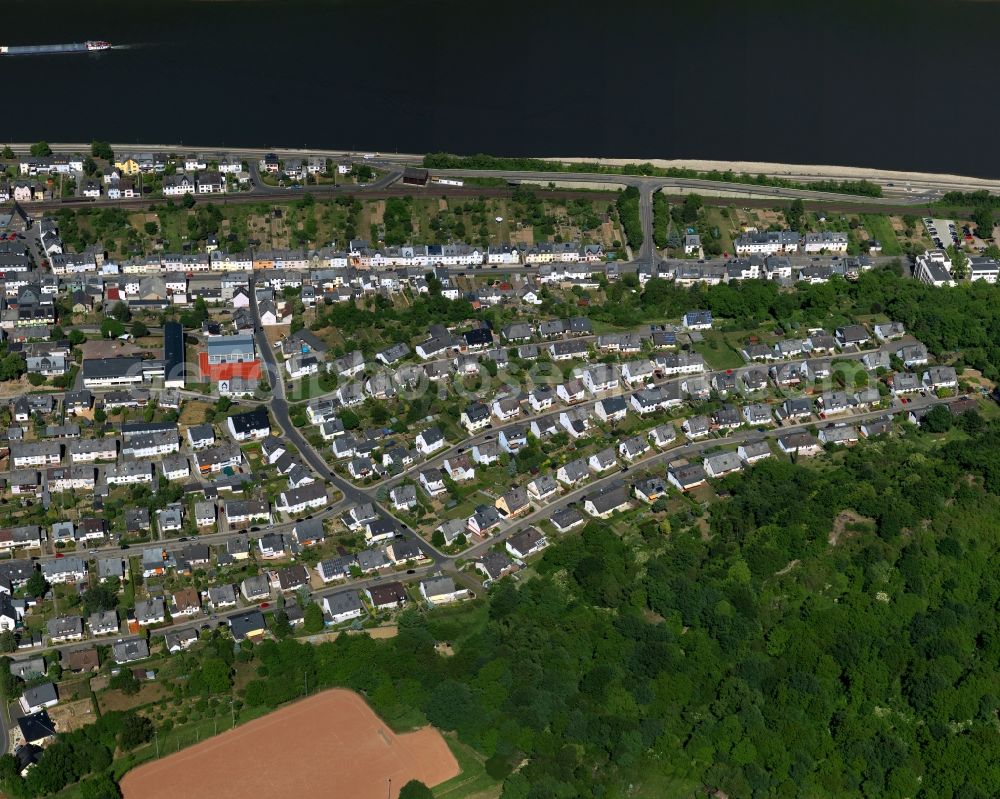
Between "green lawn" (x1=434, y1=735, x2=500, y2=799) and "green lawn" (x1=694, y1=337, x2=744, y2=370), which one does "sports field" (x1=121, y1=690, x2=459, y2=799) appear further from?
"green lawn" (x1=694, y1=337, x2=744, y2=370)

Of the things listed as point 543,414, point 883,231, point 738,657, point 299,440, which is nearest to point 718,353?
point 543,414

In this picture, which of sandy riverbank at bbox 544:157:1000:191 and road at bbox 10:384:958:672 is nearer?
road at bbox 10:384:958:672

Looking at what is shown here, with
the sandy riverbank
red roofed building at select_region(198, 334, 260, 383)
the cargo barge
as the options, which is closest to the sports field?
red roofed building at select_region(198, 334, 260, 383)

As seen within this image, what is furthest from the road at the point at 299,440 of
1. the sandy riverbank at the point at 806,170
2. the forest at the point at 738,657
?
the sandy riverbank at the point at 806,170

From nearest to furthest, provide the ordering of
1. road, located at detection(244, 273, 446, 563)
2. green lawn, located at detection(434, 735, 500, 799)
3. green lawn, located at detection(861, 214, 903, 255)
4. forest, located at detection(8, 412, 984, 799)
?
1. green lawn, located at detection(434, 735, 500, 799)
2. forest, located at detection(8, 412, 984, 799)
3. road, located at detection(244, 273, 446, 563)
4. green lawn, located at detection(861, 214, 903, 255)

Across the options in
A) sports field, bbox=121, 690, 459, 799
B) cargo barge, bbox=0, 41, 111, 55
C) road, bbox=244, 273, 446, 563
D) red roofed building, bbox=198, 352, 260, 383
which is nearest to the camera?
sports field, bbox=121, 690, 459, 799

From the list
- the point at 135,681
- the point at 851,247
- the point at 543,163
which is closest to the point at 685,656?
the point at 135,681

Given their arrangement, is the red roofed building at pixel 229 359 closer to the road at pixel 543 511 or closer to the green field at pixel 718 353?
the road at pixel 543 511
